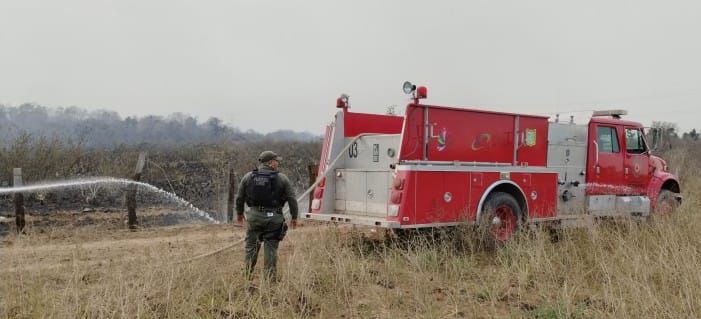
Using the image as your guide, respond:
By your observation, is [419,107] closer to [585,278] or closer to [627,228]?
[585,278]

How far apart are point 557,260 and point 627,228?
8.64 feet

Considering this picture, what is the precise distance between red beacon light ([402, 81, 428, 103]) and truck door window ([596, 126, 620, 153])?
425cm

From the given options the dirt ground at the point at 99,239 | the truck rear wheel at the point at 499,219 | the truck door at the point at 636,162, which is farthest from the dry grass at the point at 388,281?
the truck door at the point at 636,162

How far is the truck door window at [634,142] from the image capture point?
10642 mm

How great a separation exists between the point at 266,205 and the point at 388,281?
161cm

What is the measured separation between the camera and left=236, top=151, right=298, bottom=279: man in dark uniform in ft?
20.6

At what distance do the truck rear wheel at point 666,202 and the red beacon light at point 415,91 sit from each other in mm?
5879

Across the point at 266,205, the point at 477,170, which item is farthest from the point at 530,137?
the point at 266,205

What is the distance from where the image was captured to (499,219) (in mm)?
8562

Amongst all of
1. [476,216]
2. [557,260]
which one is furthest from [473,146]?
[557,260]

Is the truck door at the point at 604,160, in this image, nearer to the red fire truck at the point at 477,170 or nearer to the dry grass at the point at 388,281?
the red fire truck at the point at 477,170

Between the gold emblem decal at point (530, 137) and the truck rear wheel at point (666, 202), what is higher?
the gold emblem decal at point (530, 137)

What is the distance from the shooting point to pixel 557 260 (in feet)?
23.4

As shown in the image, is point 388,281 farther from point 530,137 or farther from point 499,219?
point 530,137
